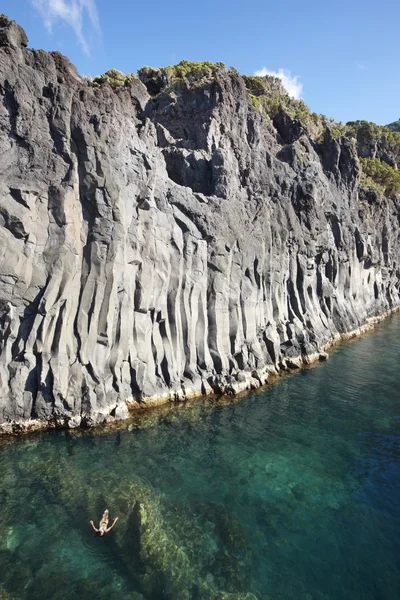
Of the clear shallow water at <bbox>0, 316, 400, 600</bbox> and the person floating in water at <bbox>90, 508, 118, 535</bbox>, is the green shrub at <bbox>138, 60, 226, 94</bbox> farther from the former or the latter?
the person floating in water at <bbox>90, 508, 118, 535</bbox>

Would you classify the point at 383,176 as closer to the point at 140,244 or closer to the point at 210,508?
the point at 140,244

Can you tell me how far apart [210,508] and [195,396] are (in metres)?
11.9

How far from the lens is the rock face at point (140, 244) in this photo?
72.5 feet

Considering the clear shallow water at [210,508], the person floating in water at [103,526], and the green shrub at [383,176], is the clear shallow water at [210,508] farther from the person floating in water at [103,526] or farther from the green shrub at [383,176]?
the green shrub at [383,176]

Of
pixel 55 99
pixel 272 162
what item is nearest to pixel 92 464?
pixel 55 99

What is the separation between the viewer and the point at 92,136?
24.2 m

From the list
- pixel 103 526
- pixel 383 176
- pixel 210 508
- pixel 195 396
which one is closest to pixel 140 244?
pixel 195 396

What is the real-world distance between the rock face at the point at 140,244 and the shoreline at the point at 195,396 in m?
0.20

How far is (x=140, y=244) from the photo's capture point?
2670 centimetres

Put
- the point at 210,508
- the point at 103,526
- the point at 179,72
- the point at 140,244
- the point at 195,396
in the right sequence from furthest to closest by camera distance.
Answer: the point at 179,72 < the point at 195,396 < the point at 140,244 < the point at 210,508 < the point at 103,526

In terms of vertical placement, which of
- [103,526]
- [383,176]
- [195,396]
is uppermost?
[383,176]

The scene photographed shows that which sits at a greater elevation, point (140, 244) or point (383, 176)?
point (383, 176)

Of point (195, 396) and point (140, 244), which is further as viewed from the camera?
point (195, 396)

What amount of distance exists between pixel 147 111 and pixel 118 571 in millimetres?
43050
